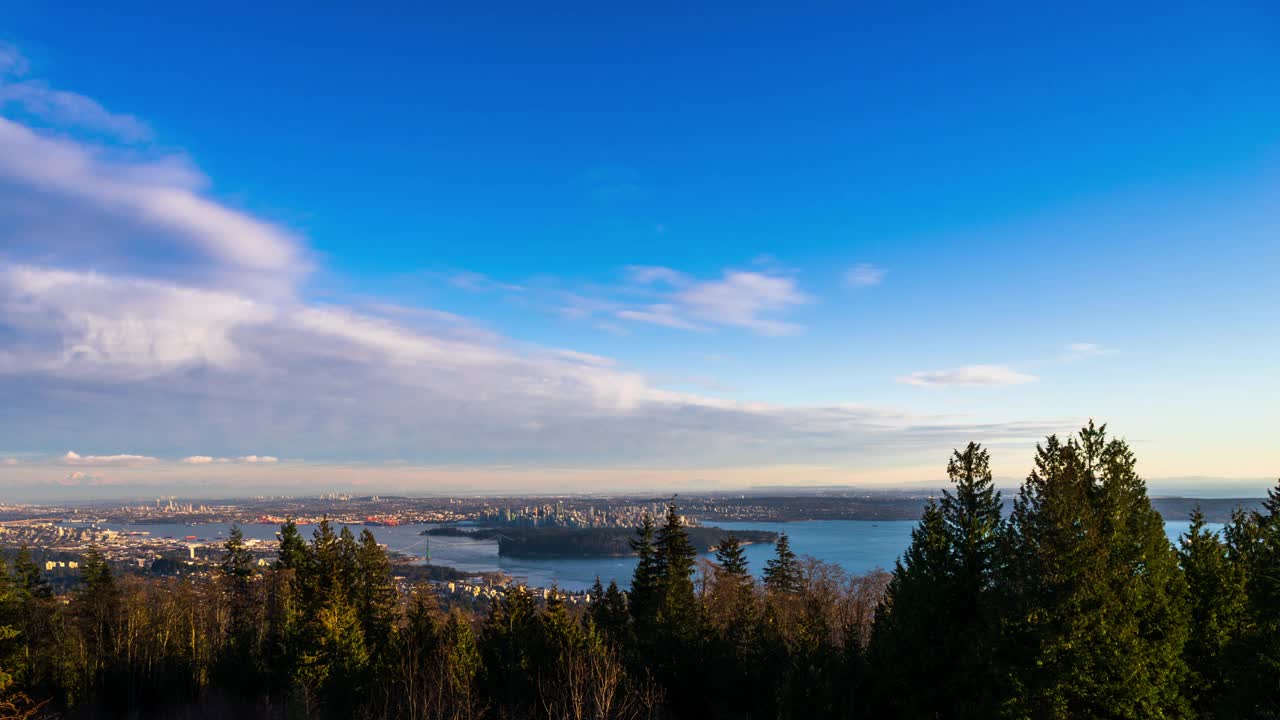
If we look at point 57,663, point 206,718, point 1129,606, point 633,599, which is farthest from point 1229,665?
point 57,663

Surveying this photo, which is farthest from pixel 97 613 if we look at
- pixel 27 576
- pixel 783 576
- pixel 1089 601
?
pixel 1089 601

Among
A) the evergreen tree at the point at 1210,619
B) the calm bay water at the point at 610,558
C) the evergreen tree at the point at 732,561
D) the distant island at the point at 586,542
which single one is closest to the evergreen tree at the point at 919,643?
the evergreen tree at the point at 1210,619

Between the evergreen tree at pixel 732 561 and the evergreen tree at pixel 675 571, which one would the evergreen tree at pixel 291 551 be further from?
the evergreen tree at pixel 732 561

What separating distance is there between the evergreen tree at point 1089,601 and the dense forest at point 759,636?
0.18ft

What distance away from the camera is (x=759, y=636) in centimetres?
2566

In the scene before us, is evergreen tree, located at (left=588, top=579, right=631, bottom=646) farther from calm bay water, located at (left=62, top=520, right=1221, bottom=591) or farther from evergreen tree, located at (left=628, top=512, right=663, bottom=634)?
calm bay water, located at (left=62, top=520, right=1221, bottom=591)

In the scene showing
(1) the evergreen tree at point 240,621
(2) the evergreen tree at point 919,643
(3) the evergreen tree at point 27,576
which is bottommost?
(1) the evergreen tree at point 240,621

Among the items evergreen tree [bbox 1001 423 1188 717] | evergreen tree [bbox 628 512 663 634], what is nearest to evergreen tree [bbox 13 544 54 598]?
evergreen tree [bbox 628 512 663 634]

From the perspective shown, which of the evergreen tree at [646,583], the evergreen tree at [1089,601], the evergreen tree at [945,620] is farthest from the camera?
the evergreen tree at [646,583]

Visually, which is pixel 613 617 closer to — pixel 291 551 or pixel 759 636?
pixel 759 636

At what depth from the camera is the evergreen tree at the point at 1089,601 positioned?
49.9 feet

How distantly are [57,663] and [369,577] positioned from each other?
49.5 ft

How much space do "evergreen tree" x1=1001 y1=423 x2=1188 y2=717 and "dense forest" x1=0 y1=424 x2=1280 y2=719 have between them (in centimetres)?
5

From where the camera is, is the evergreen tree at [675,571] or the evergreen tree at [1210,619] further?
the evergreen tree at [675,571]
